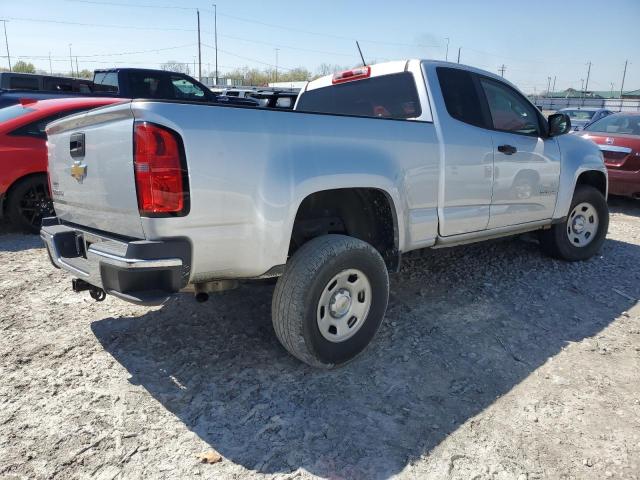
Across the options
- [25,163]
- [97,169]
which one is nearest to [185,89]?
[25,163]

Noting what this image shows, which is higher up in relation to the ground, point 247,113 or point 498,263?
point 247,113

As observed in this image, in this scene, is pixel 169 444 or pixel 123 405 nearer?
pixel 169 444

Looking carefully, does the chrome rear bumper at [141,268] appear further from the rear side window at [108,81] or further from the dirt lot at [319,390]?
the rear side window at [108,81]

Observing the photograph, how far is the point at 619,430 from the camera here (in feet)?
8.73

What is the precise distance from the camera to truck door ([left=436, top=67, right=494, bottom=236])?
12.2 ft

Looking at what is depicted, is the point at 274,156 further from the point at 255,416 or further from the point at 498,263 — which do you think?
the point at 498,263

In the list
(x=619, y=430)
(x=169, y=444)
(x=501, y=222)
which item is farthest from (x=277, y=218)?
(x=501, y=222)

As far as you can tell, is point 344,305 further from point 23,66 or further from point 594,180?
point 23,66

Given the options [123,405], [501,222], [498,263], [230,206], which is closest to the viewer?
[230,206]

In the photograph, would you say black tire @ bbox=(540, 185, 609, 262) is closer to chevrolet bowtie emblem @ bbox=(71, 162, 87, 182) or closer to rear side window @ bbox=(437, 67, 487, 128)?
rear side window @ bbox=(437, 67, 487, 128)

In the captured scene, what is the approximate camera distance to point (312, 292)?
287 centimetres

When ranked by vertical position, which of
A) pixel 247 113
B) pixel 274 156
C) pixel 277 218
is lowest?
pixel 277 218

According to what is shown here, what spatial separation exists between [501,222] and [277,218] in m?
2.43

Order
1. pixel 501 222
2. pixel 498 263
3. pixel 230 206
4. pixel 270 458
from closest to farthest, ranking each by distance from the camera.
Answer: pixel 270 458
pixel 230 206
pixel 501 222
pixel 498 263
